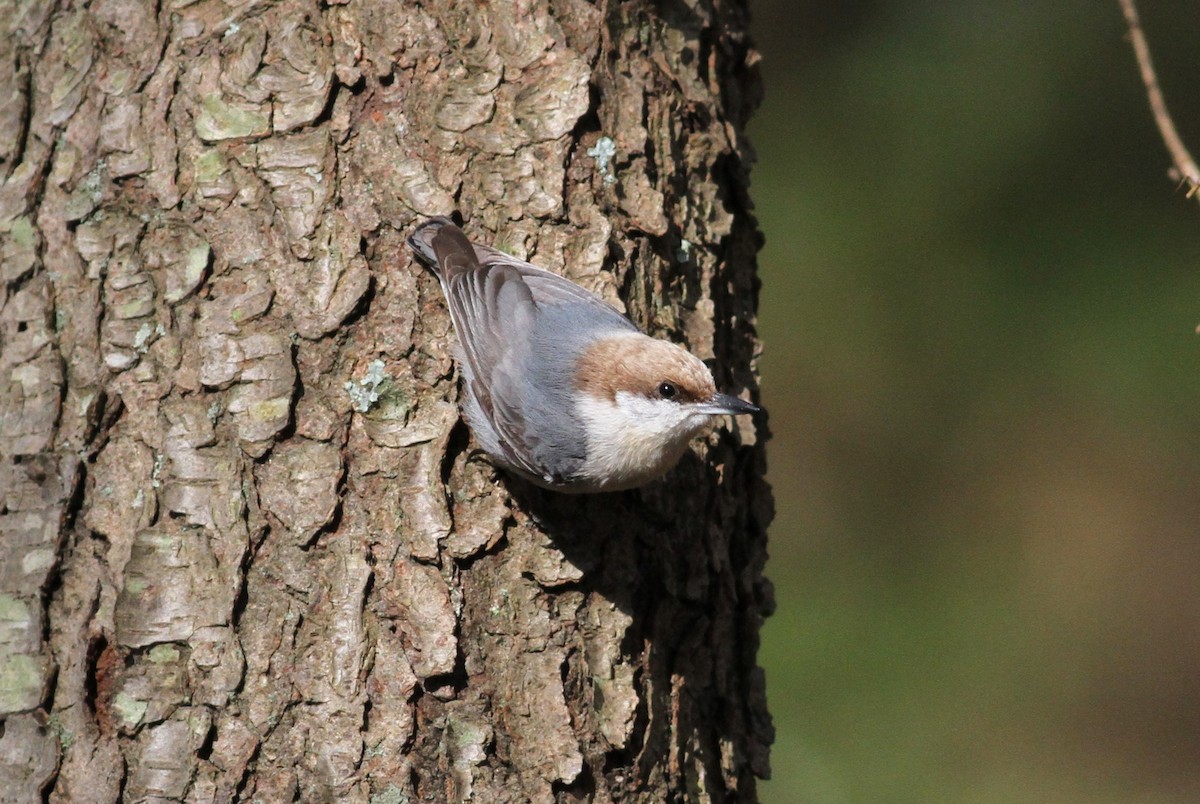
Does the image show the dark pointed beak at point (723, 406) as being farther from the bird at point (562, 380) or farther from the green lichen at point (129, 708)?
the green lichen at point (129, 708)

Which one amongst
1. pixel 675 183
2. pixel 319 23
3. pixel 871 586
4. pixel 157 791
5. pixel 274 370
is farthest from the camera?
pixel 871 586

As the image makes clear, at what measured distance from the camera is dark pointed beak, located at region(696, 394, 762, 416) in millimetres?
2545

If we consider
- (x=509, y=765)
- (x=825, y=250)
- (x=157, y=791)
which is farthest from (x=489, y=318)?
(x=825, y=250)

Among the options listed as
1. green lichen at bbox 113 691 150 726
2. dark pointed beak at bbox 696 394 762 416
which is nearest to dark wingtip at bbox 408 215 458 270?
dark pointed beak at bbox 696 394 762 416

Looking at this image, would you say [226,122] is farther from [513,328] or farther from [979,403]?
[979,403]

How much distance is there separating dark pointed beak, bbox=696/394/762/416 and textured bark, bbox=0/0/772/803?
0.70 feet

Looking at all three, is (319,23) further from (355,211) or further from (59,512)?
(59,512)

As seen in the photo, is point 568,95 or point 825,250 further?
point 825,250

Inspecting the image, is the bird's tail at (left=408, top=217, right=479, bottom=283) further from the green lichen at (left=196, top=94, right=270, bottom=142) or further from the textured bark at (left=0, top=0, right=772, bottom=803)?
the green lichen at (left=196, top=94, right=270, bottom=142)

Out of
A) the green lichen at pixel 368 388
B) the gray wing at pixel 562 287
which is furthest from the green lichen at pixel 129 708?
the gray wing at pixel 562 287

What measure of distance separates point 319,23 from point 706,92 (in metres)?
1.03

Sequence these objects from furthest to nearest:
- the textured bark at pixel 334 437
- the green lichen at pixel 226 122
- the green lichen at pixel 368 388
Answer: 1. the green lichen at pixel 226 122
2. the green lichen at pixel 368 388
3. the textured bark at pixel 334 437

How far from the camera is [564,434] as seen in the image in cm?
264

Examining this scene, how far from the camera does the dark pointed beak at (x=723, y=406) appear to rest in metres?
2.54
